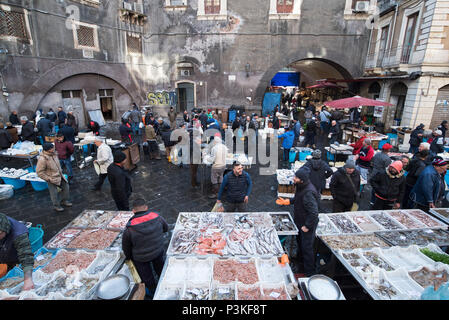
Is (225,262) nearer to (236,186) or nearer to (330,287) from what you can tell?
(330,287)

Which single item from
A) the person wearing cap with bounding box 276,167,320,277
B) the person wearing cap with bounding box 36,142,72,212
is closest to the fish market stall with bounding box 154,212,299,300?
the person wearing cap with bounding box 276,167,320,277

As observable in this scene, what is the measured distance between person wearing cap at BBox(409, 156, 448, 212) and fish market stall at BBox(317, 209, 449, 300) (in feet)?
1.15

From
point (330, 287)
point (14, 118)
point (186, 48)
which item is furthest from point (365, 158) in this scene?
point (186, 48)

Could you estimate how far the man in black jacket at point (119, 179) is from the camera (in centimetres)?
510

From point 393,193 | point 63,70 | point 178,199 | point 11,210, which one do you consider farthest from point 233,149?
point 63,70

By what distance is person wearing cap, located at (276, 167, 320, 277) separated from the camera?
416cm

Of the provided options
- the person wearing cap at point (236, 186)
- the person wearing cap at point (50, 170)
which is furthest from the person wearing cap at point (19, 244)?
the person wearing cap at point (236, 186)

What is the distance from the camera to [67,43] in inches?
559

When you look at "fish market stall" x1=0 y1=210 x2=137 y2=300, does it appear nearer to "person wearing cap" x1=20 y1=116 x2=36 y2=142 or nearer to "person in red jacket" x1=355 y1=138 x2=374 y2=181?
"person in red jacket" x1=355 y1=138 x2=374 y2=181

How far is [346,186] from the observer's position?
515 centimetres

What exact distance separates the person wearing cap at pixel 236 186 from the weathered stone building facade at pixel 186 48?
13586 mm

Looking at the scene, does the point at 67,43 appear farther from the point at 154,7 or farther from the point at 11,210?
the point at 11,210

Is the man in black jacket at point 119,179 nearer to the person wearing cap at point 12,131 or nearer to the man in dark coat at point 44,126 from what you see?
the man in dark coat at point 44,126

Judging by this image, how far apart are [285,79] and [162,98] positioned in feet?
48.0
